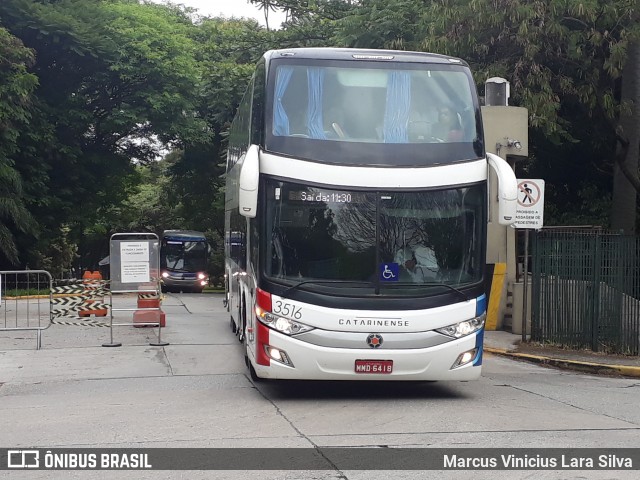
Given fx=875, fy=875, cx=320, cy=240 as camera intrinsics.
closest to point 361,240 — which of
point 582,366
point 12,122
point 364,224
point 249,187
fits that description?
point 364,224

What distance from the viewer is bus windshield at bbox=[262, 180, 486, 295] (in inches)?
411

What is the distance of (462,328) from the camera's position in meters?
10.5

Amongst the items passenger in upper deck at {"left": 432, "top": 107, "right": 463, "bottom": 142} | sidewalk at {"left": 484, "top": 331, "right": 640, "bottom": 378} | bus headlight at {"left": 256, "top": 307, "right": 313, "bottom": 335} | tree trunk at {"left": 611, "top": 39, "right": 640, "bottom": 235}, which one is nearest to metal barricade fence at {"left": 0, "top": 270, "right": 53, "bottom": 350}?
bus headlight at {"left": 256, "top": 307, "right": 313, "bottom": 335}

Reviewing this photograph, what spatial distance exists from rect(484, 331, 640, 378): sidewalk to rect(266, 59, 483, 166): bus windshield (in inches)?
216

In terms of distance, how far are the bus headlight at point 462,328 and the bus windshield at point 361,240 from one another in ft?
1.53

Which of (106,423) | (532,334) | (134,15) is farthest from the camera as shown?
(134,15)

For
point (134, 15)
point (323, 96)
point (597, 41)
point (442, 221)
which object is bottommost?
point (442, 221)

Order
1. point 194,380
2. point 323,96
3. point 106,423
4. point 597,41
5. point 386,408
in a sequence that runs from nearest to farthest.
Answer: point 106,423 < point 386,408 < point 323,96 < point 194,380 < point 597,41

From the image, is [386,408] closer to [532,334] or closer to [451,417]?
[451,417]

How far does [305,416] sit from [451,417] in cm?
161

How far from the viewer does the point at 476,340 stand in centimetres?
1068

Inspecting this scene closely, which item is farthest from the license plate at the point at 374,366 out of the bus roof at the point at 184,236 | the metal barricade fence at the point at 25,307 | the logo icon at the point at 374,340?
the bus roof at the point at 184,236

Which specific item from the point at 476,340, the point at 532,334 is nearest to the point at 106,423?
the point at 476,340

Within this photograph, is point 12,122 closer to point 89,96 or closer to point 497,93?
point 89,96
